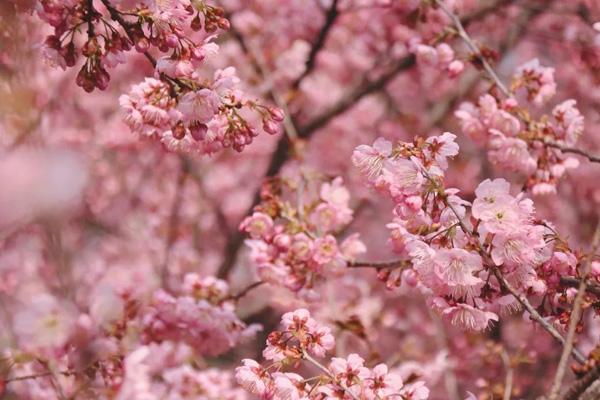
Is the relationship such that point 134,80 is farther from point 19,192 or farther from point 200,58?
point 200,58

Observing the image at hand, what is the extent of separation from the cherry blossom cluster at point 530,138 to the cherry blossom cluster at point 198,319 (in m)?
1.34

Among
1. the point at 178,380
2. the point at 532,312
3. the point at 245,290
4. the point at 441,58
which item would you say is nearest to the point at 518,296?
the point at 532,312

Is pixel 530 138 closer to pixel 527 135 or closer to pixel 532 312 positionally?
pixel 527 135

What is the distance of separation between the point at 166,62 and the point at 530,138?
164 centimetres

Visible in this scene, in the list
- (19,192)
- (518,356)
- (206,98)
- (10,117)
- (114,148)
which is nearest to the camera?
(206,98)

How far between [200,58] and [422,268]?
898 mm

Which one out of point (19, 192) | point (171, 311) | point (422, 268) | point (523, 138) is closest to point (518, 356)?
point (523, 138)

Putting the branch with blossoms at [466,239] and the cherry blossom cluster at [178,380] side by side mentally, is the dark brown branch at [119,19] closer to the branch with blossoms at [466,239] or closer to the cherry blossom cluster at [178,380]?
the branch with blossoms at [466,239]

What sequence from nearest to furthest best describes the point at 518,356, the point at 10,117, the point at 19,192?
the point at 10,117
the point at 518,356
the point at 19,192

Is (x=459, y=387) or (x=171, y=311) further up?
(x=171, y=311)

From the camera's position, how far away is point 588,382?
1.77 metres

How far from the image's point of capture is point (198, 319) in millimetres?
3115

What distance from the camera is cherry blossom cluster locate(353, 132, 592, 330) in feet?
6.86

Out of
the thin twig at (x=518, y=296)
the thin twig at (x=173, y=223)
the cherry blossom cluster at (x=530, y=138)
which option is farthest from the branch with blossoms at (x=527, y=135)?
the thin twig at (x=173, y=223)
